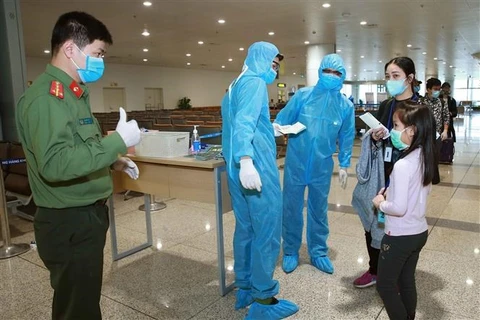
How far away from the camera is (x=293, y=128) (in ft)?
7.98

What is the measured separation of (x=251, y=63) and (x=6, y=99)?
4.35 metres

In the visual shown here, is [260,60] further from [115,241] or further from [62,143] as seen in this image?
[115,241]

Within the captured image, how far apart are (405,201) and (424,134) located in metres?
0.30

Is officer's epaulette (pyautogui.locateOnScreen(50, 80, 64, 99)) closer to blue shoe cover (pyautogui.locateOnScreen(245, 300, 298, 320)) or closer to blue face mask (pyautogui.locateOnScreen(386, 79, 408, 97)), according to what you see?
blue shoe cover (pyautogui.locateOnScreen(245, 300, 298, 320))

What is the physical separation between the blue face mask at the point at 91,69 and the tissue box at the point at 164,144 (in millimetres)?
1139

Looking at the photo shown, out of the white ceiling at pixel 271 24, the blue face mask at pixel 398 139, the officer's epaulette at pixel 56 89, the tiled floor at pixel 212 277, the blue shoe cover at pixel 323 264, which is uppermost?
the white ceiling at pixel 271 24

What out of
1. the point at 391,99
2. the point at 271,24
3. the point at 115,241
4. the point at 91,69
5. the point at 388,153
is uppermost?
the point at 271,24

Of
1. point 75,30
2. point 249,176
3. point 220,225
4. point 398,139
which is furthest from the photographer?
point 220,225

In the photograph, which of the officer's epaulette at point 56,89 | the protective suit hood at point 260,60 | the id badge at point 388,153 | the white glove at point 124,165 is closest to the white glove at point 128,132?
the officer's epaulette at point 56,89

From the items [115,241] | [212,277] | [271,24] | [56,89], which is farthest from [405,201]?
[271,24]

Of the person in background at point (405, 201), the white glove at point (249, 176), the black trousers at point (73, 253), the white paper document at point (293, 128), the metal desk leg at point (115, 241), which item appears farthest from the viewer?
the metal desk leg at point (115, 241)

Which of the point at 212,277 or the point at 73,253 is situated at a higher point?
the point at 73,253

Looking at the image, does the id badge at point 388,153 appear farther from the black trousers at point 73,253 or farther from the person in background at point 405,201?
the black trousers at point 73,253

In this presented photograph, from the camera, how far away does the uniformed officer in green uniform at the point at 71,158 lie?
1.19m
